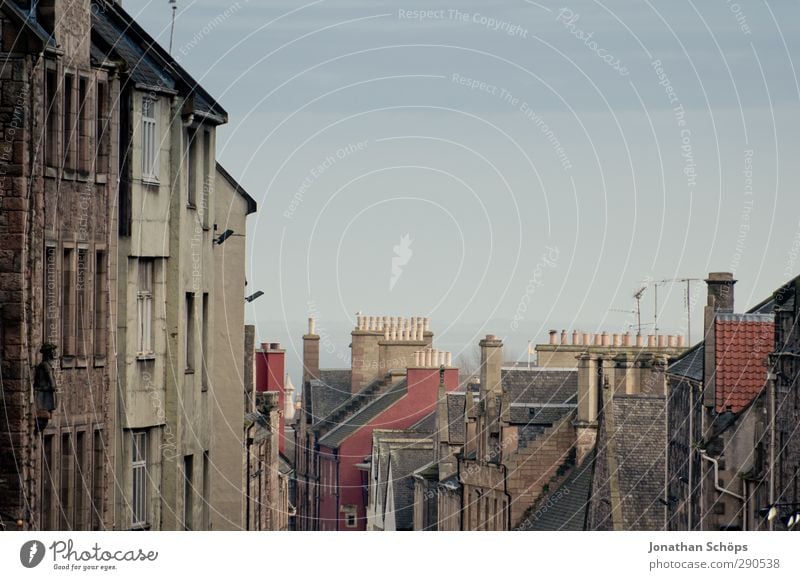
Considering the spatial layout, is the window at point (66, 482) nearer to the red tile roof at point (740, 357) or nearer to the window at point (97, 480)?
the window at point (97, 480)

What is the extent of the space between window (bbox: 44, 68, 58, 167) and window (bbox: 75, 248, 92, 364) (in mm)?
2216

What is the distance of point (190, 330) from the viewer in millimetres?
43688

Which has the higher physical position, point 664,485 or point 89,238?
point 89,238

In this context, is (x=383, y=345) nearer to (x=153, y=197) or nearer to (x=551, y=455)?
(x=551, y=455)

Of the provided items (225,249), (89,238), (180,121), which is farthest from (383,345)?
(89,238)

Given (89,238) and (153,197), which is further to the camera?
(153,197)

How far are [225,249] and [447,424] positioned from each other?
2011 centimetres

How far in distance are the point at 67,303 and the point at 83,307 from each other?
3.02 ft

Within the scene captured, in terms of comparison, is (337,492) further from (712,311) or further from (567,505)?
(712,311)

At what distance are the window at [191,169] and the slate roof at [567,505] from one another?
14.7m

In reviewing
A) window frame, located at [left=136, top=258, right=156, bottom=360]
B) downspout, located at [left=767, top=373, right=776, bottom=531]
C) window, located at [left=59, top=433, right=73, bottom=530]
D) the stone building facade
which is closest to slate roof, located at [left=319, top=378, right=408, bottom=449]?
window frame, located at [left=136, top=258, right=156, bottom=360]

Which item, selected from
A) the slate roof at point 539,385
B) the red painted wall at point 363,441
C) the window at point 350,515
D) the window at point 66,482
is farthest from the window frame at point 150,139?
the window at point 350,515

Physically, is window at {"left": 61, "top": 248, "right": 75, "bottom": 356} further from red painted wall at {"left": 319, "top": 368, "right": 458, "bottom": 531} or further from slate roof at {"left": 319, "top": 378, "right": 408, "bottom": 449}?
slate roof at {"left": 319, "top": 378, "right": 408, "bottom": 449}
